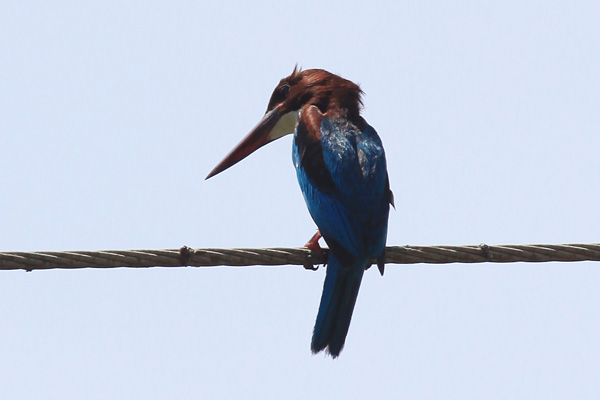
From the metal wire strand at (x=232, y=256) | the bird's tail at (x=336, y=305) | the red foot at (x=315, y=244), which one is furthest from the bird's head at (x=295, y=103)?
the metal wire strand at (x=232, y=256)

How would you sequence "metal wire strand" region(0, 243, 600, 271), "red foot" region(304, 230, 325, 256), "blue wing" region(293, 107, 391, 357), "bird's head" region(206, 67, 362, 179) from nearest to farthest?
1. "metal wire strand" region(0, 243, 600, 271)
2. "blue wing" region(293, 107, 391, 357)
3. "red foot" region(304, 230, 325, 256)
4. "bird's head" region(206, 67, 362, 179)

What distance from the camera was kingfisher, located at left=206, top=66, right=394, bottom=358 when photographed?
17.3 feet

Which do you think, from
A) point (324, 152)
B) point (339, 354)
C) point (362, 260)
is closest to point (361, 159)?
point (324, 152)

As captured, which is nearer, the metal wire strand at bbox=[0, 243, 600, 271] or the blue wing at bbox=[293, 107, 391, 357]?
the metal wire strand at bbox=[0, 243, 600, 271]

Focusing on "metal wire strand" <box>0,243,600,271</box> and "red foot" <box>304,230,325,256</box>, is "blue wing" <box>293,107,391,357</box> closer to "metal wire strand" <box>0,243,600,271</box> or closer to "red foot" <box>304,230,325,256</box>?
"red foot" <box>304,230,325,256</box>

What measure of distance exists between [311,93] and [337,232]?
5.93ft

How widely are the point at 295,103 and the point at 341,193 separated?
162 cm

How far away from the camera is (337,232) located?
5305 millimetres

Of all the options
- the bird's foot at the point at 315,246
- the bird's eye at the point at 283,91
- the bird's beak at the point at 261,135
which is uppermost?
the bird's eye at the point at 283,91

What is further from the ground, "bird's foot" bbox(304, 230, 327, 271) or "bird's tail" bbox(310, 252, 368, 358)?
"bird's foot" bbox(304, 230, 327, 271)

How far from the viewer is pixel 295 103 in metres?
7.00

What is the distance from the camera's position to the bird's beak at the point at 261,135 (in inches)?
281

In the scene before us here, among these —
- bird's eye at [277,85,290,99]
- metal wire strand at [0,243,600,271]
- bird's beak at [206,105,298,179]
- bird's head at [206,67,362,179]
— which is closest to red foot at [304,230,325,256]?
metal wire strand at [0,243,600,271]

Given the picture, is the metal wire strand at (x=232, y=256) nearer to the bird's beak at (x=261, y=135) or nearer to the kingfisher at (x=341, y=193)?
the kingfisher at (x=341, y=193)
